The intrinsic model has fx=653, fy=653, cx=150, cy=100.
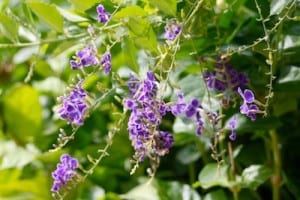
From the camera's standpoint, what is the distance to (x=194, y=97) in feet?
2.39

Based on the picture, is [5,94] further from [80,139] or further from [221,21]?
[221,21]

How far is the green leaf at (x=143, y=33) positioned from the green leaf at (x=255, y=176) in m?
0.21

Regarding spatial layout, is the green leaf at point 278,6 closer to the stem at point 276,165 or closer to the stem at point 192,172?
the stem at point 276,165

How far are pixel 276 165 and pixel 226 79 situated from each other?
5.7 inches

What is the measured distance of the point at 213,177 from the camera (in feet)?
2.53

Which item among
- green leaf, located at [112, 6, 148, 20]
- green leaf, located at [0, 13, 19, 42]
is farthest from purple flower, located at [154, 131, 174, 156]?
green leaf, located at [0, 13, 19, 42]

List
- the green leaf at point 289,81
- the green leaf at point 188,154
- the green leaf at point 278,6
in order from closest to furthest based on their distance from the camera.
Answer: the green leaf at point 278,6, the green leaf at point 289,81, the green leaf at point 188,154

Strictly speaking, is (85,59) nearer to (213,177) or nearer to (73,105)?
(73,105)

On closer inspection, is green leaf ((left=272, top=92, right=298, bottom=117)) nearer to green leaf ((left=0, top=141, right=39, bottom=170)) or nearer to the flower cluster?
the flower cluster

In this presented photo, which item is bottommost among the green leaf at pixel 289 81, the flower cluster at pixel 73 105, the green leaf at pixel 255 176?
the green leaf at pixel 255 176

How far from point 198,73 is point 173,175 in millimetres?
287

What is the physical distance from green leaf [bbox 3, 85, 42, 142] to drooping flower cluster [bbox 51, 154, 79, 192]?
44cm

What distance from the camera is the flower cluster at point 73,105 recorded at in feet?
2.10

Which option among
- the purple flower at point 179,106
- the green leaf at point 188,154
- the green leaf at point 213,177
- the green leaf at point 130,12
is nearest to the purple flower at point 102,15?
the green leaf at point 130,12
